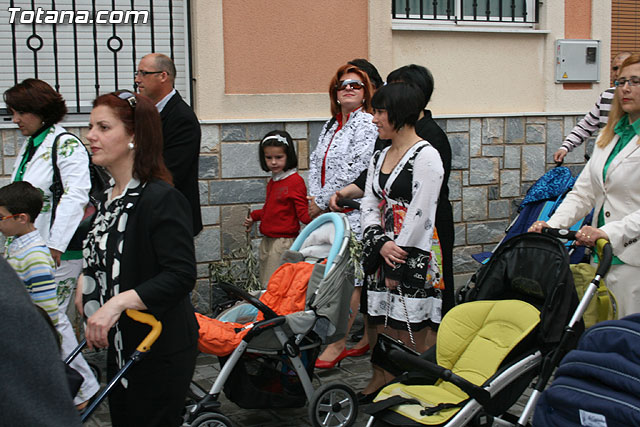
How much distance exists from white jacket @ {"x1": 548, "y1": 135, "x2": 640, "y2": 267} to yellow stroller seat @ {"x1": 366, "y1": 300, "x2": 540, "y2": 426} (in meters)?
0.53

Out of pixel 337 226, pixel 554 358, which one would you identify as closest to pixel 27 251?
pixel 337 226

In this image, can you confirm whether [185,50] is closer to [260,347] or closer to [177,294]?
[260,347]

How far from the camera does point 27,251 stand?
4156 mm

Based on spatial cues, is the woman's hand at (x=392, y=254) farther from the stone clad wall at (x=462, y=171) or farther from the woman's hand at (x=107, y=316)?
the stone clad wall at (x=462, y=171)

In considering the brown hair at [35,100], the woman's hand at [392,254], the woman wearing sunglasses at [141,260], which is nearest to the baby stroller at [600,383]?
the woman's hand at [392,254]

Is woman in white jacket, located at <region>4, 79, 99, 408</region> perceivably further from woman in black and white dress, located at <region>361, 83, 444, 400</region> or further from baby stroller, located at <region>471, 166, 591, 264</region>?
baby stroller, located at <region>471, 166, 591, 264</region>

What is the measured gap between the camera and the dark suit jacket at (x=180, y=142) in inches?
194

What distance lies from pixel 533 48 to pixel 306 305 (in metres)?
5.47

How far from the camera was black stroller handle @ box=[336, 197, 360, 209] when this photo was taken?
4.60 meters

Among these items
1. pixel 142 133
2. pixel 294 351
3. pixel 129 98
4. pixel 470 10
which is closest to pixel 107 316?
pixel 142 133

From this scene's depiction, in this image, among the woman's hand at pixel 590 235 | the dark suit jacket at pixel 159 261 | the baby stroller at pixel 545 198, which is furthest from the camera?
the baby stroller at pixel 545 198

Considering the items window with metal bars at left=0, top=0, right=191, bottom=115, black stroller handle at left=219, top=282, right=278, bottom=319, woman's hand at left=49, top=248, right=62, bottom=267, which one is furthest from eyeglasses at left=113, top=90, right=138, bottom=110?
window with metal bars at left=0, top=0, right=191, bottom=115

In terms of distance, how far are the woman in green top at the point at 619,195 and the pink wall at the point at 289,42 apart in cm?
385

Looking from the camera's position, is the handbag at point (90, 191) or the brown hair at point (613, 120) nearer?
the brown hair at point (613, 120)
